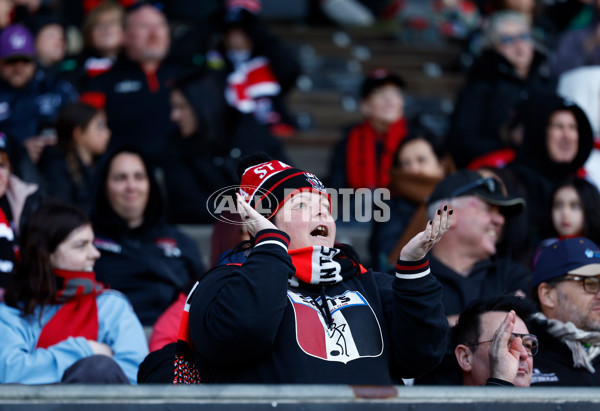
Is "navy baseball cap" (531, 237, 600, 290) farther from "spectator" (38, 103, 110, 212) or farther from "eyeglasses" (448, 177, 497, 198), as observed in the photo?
"spectator" (38, 103, 110, 212)

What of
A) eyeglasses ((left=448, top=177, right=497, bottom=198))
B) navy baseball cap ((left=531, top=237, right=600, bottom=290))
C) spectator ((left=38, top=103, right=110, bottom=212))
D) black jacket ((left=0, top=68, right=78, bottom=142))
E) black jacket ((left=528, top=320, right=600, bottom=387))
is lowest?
black jacket ((left=528, top=320, right=600, bottom=387))

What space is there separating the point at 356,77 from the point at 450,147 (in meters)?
2.90

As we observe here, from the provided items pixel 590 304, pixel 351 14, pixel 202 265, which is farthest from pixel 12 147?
pixel 351 14

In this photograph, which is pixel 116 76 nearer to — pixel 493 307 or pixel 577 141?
pixel 577 141

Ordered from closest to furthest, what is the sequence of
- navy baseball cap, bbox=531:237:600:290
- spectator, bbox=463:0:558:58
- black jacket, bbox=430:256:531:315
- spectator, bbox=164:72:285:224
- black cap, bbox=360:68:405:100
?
navy baseball cap, bbox=531:237:600:290 < black jacket, bbox=430:256:531:315 < spectator, bbox=164:72:285:224 < black cap, bbox=360:68:405:100 < spectator, bbox=463:0:558:58

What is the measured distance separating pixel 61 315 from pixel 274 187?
156 cm

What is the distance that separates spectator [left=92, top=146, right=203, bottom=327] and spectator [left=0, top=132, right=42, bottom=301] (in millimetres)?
411

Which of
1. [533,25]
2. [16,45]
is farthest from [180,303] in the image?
[533,25]

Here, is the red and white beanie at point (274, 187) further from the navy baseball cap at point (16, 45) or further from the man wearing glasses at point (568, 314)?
the navy baseball cap at point (16, 45)

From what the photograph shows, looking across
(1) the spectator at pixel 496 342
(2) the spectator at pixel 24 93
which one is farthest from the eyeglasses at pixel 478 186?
(2) the spectator at pixel 24 93

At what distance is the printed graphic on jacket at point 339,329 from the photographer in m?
2.90

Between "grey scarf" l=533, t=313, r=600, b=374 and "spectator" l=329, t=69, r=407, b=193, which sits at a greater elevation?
"spectator" l=329, t=69, r=407, b=193

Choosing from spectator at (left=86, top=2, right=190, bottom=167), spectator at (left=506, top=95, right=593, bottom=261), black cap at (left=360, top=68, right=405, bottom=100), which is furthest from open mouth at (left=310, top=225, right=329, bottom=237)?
black cap at (left=360, top=68, right=405, bottom=100)

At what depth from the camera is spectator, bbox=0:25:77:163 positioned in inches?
269
